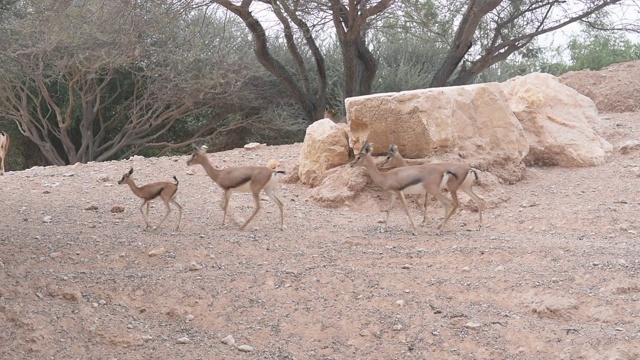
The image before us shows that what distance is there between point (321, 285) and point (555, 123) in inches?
240

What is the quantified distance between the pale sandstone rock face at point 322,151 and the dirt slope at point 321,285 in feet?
3.81

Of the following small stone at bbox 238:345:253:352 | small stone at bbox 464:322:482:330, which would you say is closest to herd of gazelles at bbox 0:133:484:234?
small stone at bbox 464:322:482:330

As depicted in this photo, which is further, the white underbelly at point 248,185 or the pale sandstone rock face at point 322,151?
the pale sandstone rock face at point 322,151

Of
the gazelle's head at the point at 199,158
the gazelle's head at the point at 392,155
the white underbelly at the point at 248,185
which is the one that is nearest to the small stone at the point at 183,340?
the white underbelly at the point at 248,185

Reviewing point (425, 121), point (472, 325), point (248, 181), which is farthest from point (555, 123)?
point (472, 325)

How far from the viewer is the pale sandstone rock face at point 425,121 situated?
416 inches

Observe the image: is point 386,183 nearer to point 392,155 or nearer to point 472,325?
point 392,155

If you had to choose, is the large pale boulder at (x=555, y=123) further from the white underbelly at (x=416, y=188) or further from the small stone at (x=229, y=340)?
the small stone at (x=229, y=340)

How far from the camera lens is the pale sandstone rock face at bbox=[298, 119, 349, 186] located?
36.3 feet

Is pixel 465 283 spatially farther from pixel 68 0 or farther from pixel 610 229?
pixel 68 0

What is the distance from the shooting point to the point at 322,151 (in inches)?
436

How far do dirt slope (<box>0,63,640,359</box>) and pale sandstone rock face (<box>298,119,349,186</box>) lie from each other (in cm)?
116

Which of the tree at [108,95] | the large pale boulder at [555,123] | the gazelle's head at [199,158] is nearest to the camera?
the gazelle's head at [199,158]

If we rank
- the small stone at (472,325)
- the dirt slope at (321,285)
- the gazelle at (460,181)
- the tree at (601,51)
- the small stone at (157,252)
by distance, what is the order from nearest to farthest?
the dirt slope at (321,285)
the small stone at (472,325)
the small stone at (157,252)
the gazelle at (460,181)
the tree at (601,51)
